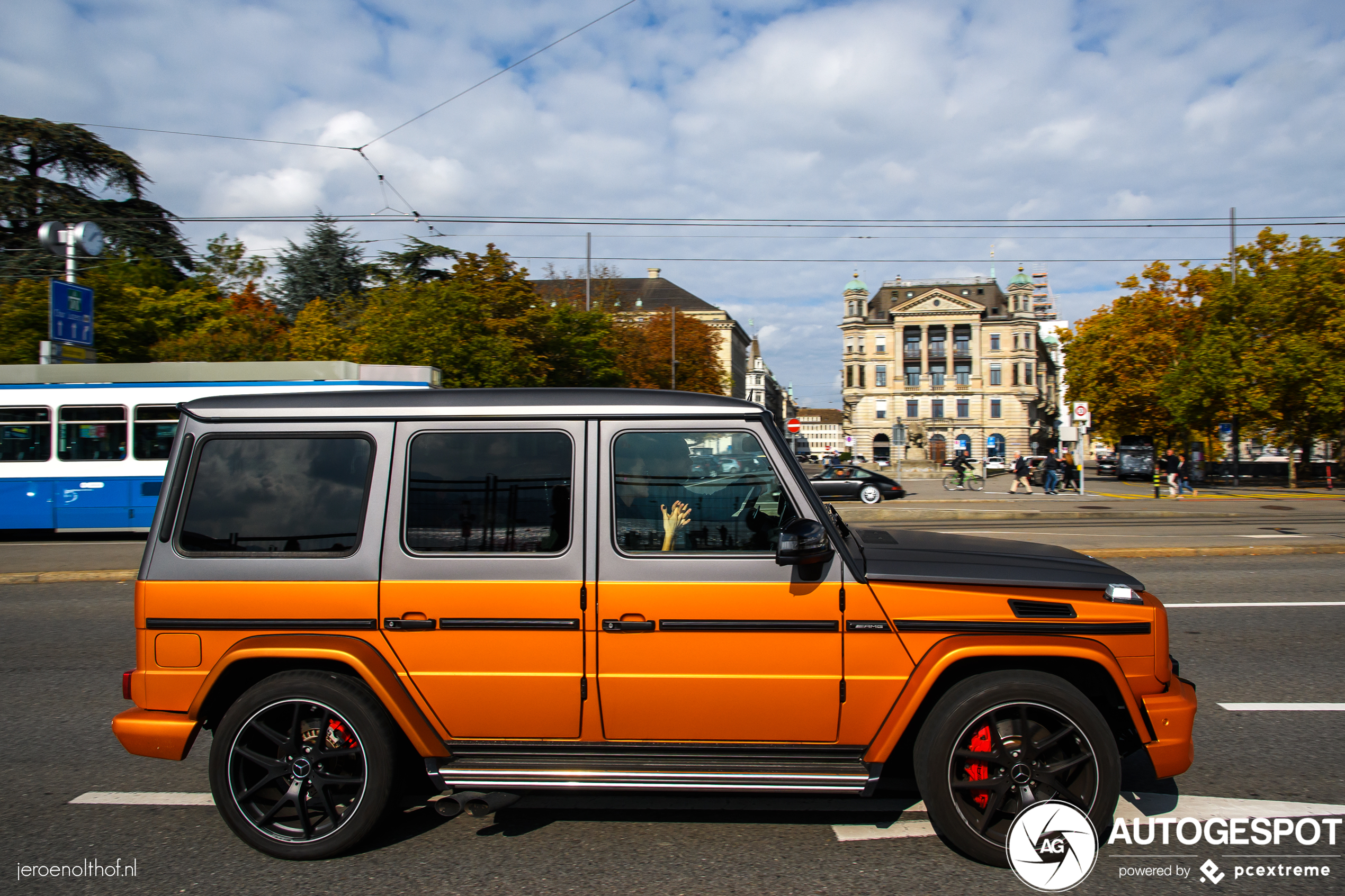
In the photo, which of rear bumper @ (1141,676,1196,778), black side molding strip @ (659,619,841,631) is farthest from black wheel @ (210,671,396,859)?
rear bumper @ (1141,676,1196,778)

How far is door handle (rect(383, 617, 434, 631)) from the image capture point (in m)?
3.43

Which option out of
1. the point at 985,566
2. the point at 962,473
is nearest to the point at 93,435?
the point at 985,566

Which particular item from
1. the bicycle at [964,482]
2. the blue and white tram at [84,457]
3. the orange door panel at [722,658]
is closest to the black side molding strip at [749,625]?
the orange door panel at [722,658]

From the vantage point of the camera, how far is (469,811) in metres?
3.39

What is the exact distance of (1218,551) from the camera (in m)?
12.0

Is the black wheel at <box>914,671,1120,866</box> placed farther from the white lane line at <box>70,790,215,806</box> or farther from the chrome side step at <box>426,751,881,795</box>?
the white lane line at <box>70,790,215,806</box>

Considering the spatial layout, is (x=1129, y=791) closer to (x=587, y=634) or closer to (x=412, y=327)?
(x=587, y=634)

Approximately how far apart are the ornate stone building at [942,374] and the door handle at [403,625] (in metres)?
97.0

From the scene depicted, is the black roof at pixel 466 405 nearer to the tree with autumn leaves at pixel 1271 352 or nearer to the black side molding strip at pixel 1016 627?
the black side molding strip at pixel 1016 627

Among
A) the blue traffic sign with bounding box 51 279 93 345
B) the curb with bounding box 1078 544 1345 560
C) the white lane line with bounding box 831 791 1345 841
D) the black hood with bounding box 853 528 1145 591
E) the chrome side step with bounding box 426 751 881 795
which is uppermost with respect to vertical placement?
the blue traffic sign with bounding box 51 279 93 345

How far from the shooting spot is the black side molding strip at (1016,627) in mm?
3318

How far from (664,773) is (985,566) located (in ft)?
5.22

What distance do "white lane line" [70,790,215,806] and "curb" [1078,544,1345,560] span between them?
1106 cm

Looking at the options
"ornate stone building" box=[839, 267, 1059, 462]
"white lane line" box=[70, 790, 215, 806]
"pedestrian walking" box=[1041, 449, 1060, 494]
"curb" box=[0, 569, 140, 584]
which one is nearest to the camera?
"white lane line" box=[70, 790, 215, 806]
